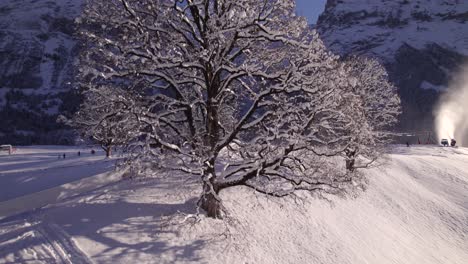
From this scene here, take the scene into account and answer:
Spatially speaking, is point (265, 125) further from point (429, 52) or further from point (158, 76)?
point (429, 52)

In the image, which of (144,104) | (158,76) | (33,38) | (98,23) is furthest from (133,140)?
(33,38)

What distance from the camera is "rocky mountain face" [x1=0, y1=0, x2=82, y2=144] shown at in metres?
125

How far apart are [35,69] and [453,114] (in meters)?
168

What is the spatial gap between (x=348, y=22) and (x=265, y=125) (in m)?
168

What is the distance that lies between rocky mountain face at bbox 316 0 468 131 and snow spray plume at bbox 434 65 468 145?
114 inches

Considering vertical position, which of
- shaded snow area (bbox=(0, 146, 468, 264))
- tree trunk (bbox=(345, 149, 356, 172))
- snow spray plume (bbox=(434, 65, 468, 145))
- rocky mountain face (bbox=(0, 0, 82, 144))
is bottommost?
shaded snow area (bbox=(0, 146, 468, 264))

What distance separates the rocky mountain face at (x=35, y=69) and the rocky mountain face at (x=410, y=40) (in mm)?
111834

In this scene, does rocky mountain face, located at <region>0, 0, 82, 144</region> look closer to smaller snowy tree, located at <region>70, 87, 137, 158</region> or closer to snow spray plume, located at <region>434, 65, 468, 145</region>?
smaller snowy tree, located at <region>70, 87, 137, 158</region>

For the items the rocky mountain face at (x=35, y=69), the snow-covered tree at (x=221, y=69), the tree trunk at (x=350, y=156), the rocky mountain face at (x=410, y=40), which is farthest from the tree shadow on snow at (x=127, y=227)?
the rocky mountain face at (x=410, y=40)

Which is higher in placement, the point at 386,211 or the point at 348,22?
the point at 348,22

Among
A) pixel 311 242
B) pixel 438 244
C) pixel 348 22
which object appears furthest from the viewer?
pixel 348 22

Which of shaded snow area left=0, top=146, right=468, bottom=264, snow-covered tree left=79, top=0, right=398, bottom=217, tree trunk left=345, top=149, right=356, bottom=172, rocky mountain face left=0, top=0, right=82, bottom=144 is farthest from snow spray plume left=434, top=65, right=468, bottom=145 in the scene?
rocky mountain face left=0, top=0, right=82, bottom=144

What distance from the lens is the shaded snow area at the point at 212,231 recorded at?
8.55m

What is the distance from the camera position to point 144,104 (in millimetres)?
10016
